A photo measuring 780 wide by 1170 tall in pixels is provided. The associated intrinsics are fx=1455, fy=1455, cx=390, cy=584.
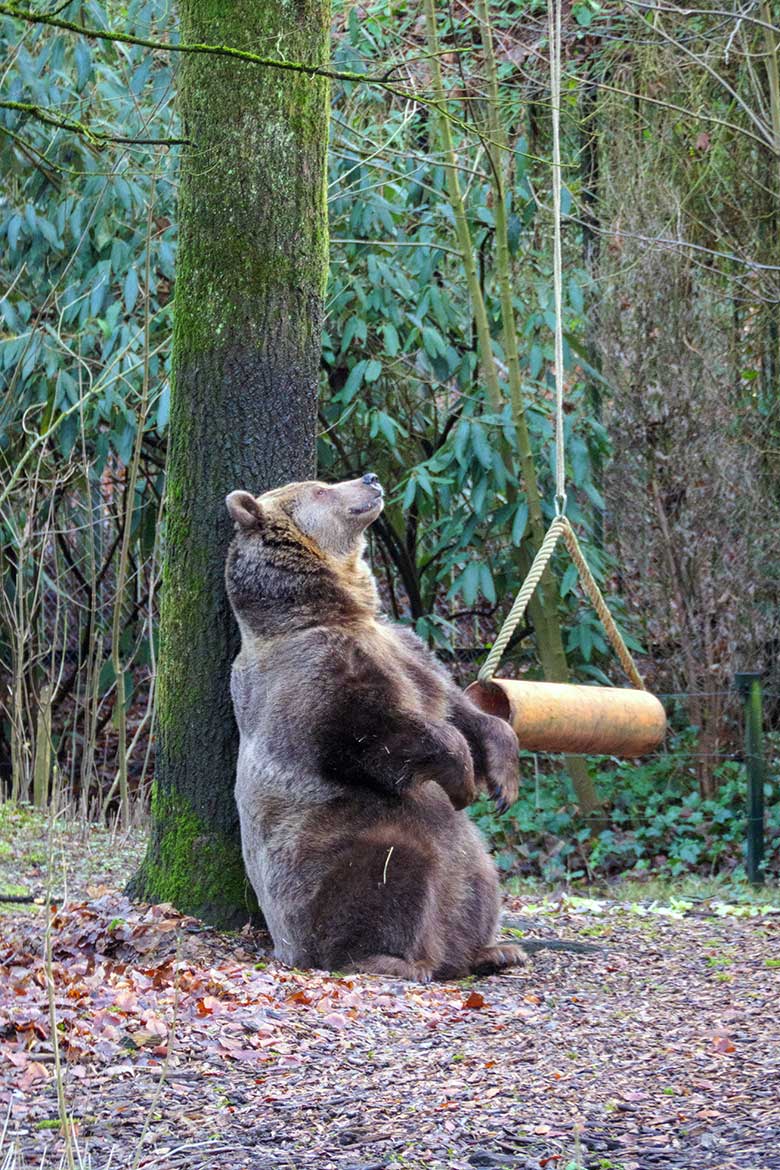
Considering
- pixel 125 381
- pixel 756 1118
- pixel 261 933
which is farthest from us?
pixel 125 381

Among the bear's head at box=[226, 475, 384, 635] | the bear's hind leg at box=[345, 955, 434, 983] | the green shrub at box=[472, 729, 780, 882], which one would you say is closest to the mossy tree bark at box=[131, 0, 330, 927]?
the bear's head at box=[226, 475, 384, 635]

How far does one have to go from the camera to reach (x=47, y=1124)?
329 cm

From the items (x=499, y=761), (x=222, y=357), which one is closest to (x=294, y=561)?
(x=222, y=357)

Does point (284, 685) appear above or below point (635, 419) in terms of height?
below

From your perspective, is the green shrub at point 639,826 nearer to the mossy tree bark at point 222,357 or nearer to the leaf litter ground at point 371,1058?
the leaf litter ground at point 371,1058

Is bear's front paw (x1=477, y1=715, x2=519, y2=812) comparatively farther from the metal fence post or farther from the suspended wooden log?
the metal fence post

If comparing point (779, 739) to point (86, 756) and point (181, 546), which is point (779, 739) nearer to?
point (86, 756)

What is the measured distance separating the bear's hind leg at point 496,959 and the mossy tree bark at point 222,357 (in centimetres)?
95

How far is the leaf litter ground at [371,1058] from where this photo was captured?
3092 mm

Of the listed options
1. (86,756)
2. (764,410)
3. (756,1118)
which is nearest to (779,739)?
(764,410)

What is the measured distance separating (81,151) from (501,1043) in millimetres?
Result: 7744

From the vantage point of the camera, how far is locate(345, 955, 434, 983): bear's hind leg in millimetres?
5203

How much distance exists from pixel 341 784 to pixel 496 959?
3.09ft

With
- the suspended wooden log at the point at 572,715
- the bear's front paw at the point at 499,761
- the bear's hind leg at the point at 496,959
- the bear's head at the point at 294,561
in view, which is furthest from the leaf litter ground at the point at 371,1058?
the bear's head at the point at 294,561
